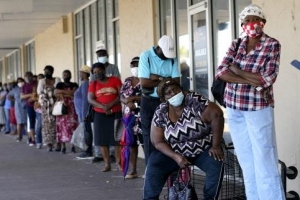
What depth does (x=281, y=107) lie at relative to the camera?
7.90 meters

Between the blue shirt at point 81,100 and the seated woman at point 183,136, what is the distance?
593cm

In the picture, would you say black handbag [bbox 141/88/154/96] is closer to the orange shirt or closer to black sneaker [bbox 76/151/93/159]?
the orange shirt

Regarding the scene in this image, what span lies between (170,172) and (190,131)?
1.41 ft

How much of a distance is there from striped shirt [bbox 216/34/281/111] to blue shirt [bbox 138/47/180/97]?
2.23 metres

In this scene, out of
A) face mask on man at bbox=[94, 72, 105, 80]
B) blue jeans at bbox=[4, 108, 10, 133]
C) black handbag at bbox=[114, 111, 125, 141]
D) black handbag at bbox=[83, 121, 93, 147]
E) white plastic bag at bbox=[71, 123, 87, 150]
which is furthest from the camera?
blue jeans at bbox=[4, 108, 10, 133]

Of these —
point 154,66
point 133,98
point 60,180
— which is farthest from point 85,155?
point 154,66

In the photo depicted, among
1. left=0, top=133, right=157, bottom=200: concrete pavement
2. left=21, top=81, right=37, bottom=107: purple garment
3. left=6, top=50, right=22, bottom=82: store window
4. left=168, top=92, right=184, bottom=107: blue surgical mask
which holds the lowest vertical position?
left=0, top=133, right=157, bottom=200: concrete pavement

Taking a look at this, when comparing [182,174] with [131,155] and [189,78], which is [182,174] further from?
[189,78]

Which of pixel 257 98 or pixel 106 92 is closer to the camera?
pixel 257 98

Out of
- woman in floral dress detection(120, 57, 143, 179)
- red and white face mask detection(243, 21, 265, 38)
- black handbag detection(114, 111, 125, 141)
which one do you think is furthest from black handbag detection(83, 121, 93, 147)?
red and white face mask detection(243, 21, 265, 38)

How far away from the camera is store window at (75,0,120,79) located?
49.0 ft

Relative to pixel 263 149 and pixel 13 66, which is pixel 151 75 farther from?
pixel 13 66

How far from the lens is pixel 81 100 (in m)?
12.9

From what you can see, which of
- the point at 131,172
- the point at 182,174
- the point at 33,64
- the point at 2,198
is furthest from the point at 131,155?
the point at 33,64
